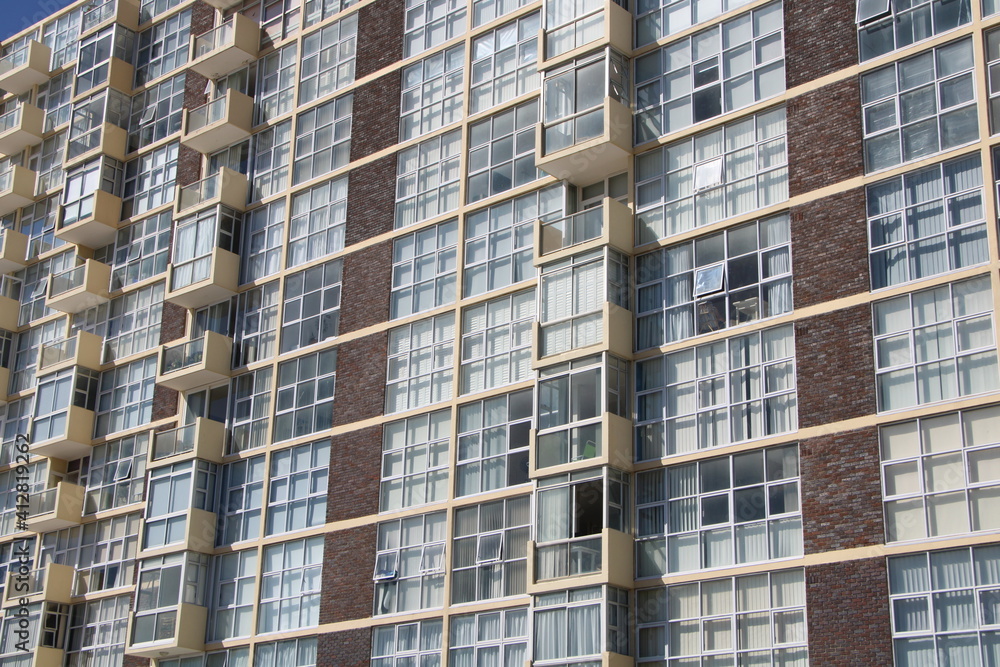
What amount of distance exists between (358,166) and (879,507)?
19.6 meters

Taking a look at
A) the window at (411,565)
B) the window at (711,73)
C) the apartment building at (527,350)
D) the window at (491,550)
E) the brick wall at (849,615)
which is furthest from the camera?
the window at (411,565)

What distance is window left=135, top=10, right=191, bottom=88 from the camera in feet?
161

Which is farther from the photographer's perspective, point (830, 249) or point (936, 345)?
point (830, 249)

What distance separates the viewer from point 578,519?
30.0 metres

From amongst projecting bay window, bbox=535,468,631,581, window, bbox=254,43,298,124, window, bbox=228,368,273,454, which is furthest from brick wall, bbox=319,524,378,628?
window, bbox=254,43,298,124

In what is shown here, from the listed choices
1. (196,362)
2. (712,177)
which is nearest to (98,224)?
(196,362)

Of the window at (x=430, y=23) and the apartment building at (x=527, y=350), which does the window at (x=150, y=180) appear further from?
the window at (x=430, y=23)

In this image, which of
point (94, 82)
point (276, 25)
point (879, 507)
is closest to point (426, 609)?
point (879, 507)

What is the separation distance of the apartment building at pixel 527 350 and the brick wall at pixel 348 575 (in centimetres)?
10

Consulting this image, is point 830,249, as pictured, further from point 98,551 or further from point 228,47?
point 98,551

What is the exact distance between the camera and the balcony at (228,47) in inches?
1754

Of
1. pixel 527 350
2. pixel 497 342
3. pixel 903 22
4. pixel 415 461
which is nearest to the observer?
pixel 903 22

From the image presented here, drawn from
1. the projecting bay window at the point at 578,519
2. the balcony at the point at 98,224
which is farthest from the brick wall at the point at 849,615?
the balcony at the point at 98,224

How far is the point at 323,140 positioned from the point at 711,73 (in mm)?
13622
